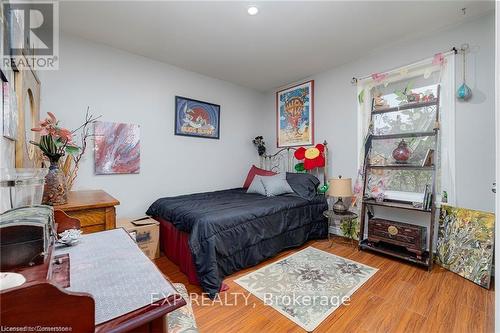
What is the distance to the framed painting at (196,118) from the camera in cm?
330

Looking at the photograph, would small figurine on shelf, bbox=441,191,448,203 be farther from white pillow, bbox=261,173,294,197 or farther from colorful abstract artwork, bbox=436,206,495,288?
white pillow, bbox=261,173,294,197

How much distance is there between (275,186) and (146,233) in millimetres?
1797

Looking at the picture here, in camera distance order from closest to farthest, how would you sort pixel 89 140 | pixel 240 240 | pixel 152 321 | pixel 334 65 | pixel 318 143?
pixel 152 321 < pixel 240 240 < pixel 89 140 < pixel 334 65 < pixel 318 143

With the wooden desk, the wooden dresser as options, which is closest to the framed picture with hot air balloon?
the wooden dresser

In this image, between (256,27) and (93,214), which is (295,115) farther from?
(93,214)

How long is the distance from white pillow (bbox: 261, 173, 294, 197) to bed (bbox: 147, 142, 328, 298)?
0.12 m

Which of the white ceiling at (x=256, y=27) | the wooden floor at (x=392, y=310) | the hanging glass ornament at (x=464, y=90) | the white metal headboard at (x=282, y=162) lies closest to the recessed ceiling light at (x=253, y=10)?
the white ceiling at (x=256, y=27)

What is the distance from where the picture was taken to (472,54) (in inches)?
87.7

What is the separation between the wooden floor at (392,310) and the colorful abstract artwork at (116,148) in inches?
61.0

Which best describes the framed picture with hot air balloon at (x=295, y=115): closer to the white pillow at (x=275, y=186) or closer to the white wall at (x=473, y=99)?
the white pillow at (x=275, y=186)

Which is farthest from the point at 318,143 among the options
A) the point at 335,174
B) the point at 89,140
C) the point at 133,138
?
the point at 89,140

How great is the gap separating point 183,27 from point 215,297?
2654 mm

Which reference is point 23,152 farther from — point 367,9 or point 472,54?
point 472,54

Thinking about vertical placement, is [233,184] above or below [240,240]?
above
